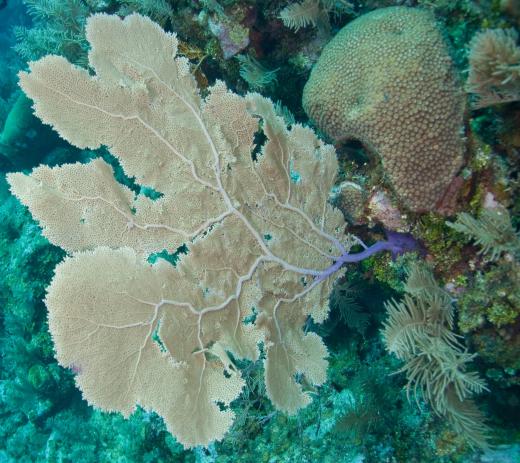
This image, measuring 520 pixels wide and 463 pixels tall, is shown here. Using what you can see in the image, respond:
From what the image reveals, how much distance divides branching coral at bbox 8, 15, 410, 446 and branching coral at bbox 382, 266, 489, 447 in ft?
2.59

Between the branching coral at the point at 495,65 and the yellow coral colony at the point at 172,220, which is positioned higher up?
the branching coral at the point at 495,65

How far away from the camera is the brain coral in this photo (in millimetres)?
2570

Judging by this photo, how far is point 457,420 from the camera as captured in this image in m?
2.68

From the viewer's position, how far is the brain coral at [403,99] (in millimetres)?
2570

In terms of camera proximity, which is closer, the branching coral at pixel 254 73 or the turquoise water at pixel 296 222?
the turquoise water at pixel 296 222

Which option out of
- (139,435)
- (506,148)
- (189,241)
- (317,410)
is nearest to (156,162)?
(189,241)

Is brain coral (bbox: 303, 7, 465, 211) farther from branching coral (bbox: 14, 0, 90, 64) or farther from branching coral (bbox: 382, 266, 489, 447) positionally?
branching coral (bbox: 14, 0, 90, 64)

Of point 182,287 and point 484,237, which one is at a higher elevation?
point 484,237

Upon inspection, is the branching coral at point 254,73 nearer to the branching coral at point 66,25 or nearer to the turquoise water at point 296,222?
the turquoise water at point 296,222

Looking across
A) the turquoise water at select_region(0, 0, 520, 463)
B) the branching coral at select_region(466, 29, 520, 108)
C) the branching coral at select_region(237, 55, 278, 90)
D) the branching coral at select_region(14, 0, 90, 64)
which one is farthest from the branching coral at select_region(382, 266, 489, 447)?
the branching coral at select_region(14, 0, 90, 64)

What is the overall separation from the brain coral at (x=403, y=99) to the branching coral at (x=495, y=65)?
38 centimetres

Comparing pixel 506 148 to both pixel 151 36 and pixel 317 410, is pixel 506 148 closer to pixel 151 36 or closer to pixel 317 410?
pixel 151 36

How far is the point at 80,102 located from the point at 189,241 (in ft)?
4.27

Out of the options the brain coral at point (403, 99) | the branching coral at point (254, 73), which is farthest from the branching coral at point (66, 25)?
the brain coral at point (403, 99)
